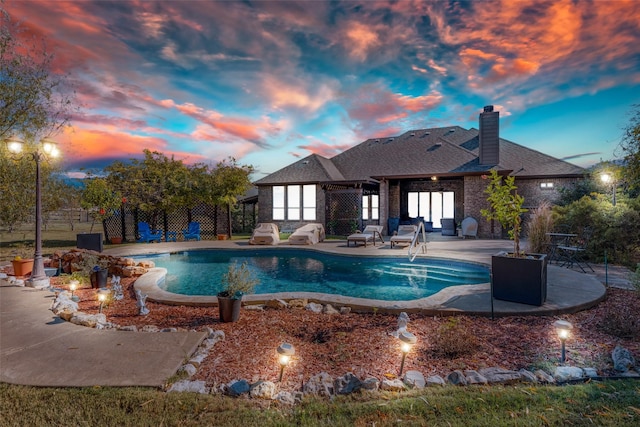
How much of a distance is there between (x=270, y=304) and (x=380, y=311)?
6.06 feet

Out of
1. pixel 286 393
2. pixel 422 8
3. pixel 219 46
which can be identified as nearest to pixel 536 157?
pixel 422 8

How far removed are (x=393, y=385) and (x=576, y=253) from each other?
338 inches

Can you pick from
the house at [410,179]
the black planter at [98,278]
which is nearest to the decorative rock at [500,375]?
the black planter at [98,278]

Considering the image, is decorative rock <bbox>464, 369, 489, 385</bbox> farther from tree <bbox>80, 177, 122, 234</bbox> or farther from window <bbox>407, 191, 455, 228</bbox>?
window <bbox>407, 191, 455, 228</bbox>

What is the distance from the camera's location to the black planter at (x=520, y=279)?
482 centimetres

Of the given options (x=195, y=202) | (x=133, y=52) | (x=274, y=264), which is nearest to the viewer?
(x=133, y=52)

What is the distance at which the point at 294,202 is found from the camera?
66.3ft

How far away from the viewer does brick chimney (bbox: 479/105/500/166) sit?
55.3 ft

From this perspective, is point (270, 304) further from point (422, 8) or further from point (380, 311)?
point (422, 8)

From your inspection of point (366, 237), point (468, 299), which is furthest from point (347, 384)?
point (366, 237)

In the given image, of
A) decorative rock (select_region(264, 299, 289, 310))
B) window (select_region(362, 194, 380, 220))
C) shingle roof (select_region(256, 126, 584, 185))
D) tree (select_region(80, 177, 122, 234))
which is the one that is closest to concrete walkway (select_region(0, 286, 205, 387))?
decorative rock (select_region(264, 299, 289, 310))

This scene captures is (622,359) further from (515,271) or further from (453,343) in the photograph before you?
(515,271)

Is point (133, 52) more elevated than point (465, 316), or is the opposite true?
point (133, 52)

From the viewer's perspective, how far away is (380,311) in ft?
16.1
